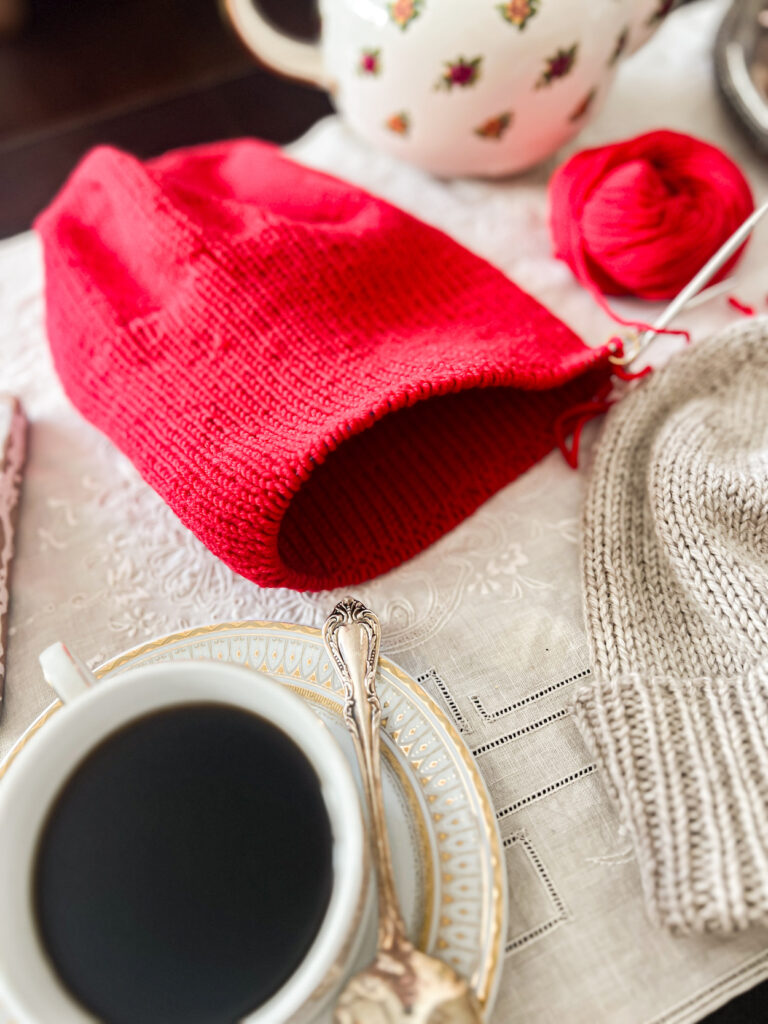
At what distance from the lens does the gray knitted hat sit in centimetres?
32

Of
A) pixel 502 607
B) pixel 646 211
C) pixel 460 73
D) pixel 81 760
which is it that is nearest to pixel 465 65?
pixel 460 73

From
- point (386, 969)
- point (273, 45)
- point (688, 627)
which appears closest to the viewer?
point (386, 969)

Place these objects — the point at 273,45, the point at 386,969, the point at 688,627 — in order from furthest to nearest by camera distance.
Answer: the point at 273,45, the point at 688,627, the point at 386,969

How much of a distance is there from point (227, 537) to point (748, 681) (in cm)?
26

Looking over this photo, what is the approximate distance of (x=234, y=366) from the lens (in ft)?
1.44

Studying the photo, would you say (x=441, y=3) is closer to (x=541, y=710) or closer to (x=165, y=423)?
(x=165, y=423)

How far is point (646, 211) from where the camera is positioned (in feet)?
1.59

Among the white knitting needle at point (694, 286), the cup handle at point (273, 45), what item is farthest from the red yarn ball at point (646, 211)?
the cup handle at point (273, 45)

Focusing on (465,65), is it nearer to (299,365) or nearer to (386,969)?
(299,365)

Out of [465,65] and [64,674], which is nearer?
[64,674]

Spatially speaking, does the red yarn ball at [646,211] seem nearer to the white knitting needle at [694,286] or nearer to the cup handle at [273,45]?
the white knitting needle at [694,286]

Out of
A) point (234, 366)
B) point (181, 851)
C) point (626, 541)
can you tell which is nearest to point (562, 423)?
point (626, 541)

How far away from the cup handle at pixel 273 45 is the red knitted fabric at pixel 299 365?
115 millimetres

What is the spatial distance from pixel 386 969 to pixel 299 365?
0.30 meters
